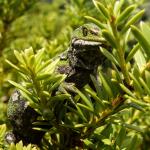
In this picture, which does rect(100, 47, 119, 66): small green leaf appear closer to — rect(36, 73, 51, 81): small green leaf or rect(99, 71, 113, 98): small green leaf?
rect(99, 71, 113, 98): small green leaf


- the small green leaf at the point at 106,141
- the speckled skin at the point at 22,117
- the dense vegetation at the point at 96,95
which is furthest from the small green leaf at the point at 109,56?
the speckled skin at the point at 22,117

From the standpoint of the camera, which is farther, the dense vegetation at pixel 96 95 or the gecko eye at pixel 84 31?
the gecko eye at pixel 84 31

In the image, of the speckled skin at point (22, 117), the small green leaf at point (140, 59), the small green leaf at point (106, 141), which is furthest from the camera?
the speckled skin at point (22, 117)

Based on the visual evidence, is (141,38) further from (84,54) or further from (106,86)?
(84,54)

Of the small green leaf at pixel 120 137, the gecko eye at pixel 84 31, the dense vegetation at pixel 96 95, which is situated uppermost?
the gecko eye at pixel 84 31

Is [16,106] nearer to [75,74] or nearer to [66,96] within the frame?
[75,74]

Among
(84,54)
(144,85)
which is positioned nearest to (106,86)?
(144,85)

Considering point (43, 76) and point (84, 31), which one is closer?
point (43, 76)

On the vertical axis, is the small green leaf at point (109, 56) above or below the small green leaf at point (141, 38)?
below

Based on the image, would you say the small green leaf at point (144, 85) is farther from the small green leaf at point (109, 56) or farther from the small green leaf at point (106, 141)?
the small green leaf at point (106, 141)

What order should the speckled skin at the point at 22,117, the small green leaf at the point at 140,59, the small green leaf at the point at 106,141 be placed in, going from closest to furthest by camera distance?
the small green leaf at the point at 140,59
the small green leaf at the point at 106,141
the speckled skin at the point at 22,117

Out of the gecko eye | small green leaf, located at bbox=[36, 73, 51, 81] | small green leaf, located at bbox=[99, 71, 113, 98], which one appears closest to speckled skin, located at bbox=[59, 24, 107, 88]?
the gecko eye
